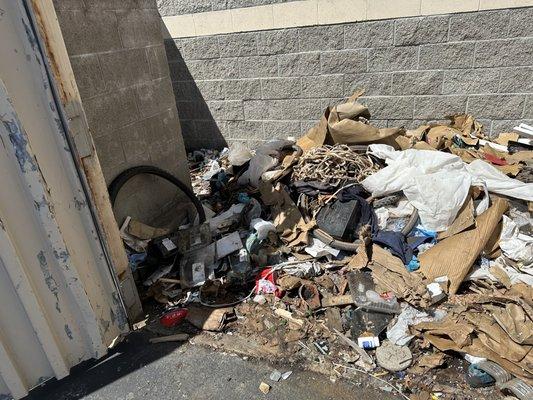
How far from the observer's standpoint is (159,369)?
8.20 ft

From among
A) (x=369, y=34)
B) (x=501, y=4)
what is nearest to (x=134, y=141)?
(x=369, y=34)

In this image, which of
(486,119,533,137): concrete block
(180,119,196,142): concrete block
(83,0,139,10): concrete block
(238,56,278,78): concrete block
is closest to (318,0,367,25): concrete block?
(238,56,278,78): concrete block

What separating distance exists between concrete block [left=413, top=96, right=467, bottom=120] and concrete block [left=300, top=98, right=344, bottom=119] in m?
0.98

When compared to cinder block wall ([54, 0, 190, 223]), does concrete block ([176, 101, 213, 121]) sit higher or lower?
lower

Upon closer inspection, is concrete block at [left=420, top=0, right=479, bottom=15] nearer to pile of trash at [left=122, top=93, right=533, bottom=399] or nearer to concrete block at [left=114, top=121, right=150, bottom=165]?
pile of trash at [left=122, top=93, right=533, bottom=399]

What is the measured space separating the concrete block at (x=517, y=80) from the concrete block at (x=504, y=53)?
0.06m

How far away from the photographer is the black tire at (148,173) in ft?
10.6

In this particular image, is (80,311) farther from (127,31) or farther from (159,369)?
(127,31)

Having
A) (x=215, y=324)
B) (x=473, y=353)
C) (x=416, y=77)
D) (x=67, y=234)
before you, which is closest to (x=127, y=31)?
(x=67, y=234)

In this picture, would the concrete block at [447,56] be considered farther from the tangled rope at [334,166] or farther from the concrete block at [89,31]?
the concrete block at [89,31]

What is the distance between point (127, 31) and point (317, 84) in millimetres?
2585

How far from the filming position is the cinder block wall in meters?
2.93

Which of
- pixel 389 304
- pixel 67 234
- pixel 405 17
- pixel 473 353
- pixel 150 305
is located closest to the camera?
pixel 67 234

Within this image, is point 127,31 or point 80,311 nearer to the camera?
point 80,311
